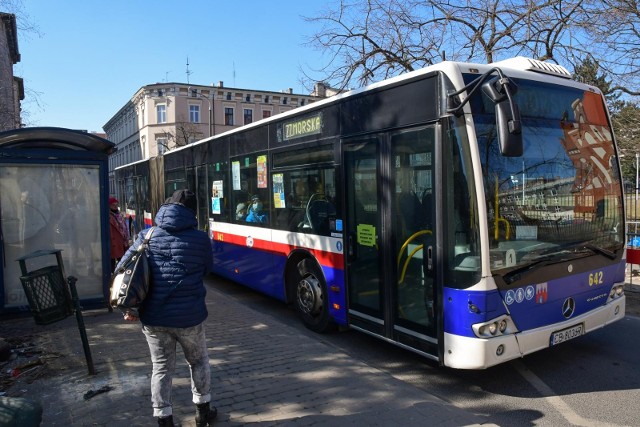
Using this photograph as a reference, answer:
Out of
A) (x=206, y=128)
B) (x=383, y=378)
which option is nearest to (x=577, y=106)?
(x=383, y=378)

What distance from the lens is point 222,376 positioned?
15.3ft

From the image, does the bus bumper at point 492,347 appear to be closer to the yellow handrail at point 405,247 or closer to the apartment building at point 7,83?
the yellow handrail at point 405,247

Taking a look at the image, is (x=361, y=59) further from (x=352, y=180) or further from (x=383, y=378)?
(x=383, y=378)

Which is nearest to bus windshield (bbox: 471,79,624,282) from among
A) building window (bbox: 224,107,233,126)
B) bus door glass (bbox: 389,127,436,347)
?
bus door glass (bbox: 389,127,436,347)

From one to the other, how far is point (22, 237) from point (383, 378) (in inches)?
214

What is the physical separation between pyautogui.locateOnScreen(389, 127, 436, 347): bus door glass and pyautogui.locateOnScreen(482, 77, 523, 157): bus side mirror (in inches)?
26.3

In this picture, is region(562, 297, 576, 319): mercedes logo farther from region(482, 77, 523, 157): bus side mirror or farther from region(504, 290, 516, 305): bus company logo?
region(482, 77, 523, 157): bus side mirror

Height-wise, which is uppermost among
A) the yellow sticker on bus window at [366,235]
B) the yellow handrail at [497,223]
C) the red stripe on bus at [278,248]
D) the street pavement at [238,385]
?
the yellow handrail at [497,223]

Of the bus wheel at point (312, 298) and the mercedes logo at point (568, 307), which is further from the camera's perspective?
the bus wheel at point (312, 298)

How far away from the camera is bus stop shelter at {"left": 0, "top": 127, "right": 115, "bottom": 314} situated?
21.4 feet

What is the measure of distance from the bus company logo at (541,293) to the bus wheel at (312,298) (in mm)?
2616

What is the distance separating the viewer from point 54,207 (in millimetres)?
6926

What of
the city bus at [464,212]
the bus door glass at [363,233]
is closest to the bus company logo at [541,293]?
the city bus at [464,212]

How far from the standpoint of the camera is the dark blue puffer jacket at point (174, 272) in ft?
11.0
